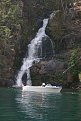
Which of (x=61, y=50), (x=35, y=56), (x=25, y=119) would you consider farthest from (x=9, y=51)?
(x=25, y=119)

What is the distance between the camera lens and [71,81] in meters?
74.3

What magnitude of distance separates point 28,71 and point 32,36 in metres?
12.2

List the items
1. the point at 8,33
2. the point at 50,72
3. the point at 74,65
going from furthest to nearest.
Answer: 1. the point at 8,33
2. the point at 50,72
3. the point at 74,65

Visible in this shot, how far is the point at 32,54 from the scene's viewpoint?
8231cm

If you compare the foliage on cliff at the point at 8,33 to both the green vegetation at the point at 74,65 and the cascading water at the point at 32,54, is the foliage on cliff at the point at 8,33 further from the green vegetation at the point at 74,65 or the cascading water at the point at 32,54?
the green vegetation at the point at 74,65

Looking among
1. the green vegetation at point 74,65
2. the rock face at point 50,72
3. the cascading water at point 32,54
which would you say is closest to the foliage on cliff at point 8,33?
the cascading water at point 32,54

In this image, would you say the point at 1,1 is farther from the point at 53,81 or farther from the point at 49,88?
the point at 49,88

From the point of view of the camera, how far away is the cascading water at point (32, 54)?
78.0m

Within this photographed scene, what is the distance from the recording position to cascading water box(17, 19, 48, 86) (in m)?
78.0

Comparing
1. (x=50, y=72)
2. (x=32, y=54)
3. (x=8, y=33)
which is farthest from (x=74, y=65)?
(x=8, y=33)

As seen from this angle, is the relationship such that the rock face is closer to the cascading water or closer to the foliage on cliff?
the cascading water

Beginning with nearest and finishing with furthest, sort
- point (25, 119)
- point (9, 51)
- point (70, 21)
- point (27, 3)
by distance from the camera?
point (25, 119)
point (9, 51)
point (70, 21)
point (27, 3)

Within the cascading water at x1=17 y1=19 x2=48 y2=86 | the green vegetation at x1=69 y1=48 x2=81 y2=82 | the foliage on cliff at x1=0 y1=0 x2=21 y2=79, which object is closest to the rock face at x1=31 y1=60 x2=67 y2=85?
the green vegetation at x1=69 y1=48 x2=81 y2=82

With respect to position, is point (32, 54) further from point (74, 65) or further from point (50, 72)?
point (74, 65)
